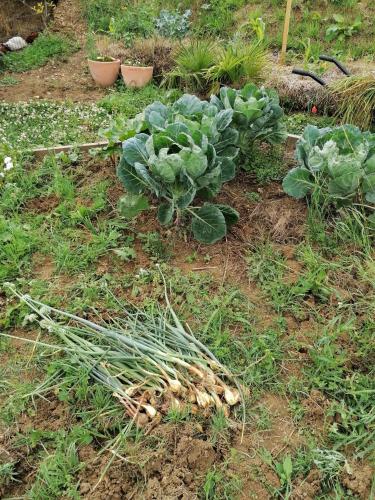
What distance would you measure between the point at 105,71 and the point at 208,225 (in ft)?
10.4

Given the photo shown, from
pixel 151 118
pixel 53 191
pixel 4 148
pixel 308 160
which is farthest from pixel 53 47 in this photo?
pixel 308 160

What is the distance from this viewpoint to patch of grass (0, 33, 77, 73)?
5.52 metres

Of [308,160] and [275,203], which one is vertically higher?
[308,160]

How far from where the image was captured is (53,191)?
120 inches

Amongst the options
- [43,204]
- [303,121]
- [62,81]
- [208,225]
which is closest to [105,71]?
[62,81]

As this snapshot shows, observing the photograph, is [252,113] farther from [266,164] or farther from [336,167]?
[336,167]

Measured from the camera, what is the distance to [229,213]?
8.80ft

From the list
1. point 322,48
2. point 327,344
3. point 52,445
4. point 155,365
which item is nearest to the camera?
point 52,445

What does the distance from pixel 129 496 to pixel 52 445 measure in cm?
37

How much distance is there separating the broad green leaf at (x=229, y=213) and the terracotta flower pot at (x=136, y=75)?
2.80m

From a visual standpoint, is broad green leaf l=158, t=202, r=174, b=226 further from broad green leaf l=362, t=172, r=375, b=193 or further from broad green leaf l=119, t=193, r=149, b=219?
broad green leaf l=362, t=172, r=375, b=193

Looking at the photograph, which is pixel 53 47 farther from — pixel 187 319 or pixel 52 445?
pixel 52 445

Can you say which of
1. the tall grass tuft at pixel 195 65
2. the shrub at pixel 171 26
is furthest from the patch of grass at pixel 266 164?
the shrub at pixel 171 26

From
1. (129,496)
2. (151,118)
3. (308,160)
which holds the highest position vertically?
(151,118)
